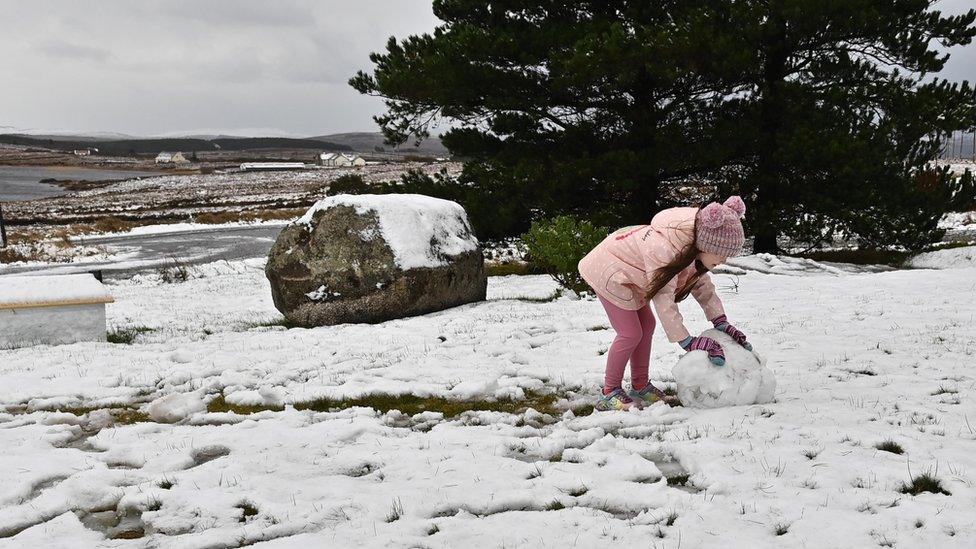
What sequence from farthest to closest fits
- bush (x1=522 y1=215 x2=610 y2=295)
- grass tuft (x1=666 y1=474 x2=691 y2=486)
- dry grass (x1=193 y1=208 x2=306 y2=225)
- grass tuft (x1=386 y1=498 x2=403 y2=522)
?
dry grass (x1=193 y1=208 x2=306 y2=225) → bush (x1=522 y1=215 x2=610 y2=295) → grass tuft (x1=666 y1=474 x2=691 y2=486) → grass tuft (x1=386 y1=498 x2=403 y2=522)

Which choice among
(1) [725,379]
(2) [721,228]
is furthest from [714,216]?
(1) [725,379]

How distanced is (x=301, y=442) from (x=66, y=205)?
64.0 m

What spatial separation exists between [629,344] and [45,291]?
25.0 feet

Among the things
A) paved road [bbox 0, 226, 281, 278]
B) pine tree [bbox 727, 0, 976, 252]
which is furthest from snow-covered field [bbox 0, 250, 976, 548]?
paved road [bbox 0, 226, 281, 278]

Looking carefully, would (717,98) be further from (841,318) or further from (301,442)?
(301,442)

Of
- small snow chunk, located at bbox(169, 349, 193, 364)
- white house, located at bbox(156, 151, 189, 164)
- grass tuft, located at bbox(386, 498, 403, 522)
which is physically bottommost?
small snow chunk, located at bbox(169, 349, 193, 364)

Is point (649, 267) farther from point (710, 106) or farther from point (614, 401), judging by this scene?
point (710, 106)

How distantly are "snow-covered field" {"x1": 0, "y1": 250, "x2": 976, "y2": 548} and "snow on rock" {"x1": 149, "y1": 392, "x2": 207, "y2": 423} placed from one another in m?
0.02

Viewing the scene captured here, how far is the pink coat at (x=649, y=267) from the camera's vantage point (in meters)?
4.45

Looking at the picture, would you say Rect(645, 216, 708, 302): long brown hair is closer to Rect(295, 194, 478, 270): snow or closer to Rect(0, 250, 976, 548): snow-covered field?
Rect(0, 250, 976, 548): snow-covered field

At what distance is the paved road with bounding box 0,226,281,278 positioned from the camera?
1942 cm

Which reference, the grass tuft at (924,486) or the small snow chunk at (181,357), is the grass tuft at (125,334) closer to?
the small snow chunk at (181,357)

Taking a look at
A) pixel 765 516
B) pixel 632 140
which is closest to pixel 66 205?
pixel 632 140

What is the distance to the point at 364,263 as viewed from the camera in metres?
9.75
